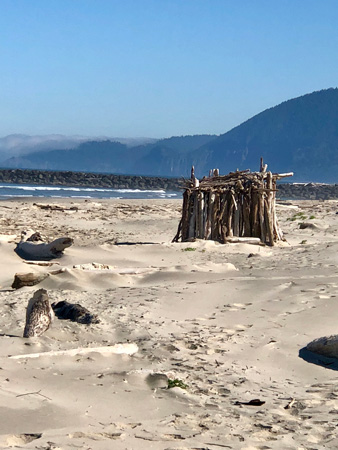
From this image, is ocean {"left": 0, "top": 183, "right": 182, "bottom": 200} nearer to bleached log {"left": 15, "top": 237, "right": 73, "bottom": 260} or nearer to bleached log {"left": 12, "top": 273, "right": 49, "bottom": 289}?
bleached log {"left": 15, "top": 237, "right": 73, "bottom": 260}

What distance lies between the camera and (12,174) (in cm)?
6153

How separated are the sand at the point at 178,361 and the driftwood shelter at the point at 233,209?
2817 millimetres

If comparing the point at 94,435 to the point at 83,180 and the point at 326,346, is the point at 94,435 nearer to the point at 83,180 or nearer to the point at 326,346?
the point at 326,346

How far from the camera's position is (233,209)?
14.0 m

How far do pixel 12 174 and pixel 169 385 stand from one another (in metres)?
58.4

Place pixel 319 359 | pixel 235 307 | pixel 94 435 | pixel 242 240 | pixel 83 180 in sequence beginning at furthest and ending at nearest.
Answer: pixel 83 180
pixel 242 240
pixel 235 307
pixel 319 359
pixel 94 435

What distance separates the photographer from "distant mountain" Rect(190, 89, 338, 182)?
573 ft

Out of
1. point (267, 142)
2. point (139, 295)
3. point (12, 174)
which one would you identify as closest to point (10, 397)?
point (139, 295)

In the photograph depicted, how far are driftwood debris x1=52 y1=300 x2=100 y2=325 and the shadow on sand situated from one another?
195cm

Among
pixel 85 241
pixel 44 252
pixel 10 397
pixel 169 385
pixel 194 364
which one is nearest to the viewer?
pixel 10 397

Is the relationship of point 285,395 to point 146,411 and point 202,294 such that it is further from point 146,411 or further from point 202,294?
point 202,294

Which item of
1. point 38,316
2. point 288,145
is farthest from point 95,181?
point 288,145

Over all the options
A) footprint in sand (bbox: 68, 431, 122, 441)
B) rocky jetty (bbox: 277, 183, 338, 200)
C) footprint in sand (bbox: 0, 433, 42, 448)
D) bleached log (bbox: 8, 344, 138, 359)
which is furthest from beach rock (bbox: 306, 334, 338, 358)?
rocky jetty (bbox: 277, 183, 338, 200)

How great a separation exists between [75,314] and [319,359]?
7.65ft
